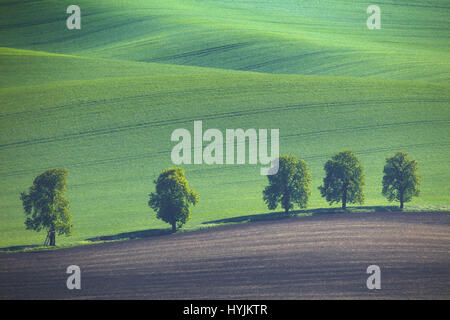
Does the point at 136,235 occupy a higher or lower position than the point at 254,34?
lower

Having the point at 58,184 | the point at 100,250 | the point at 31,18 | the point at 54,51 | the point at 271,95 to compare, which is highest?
the point at 31,18

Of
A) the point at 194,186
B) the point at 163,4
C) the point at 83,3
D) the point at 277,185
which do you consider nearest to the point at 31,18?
the point at 83,3

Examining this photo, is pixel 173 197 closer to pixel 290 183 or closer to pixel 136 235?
pixel 136 235

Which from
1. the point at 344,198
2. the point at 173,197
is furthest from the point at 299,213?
the point at 173,197

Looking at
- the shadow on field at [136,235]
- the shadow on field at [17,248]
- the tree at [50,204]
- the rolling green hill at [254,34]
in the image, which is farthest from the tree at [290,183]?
the rolling green hill at [254,34]

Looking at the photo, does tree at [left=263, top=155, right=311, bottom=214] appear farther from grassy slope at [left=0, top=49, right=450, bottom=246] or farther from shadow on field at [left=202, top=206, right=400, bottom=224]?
grassy slope at [left=0, top=49, right=450, bottom=246]

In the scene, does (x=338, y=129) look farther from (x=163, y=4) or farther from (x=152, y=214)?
(x=163, y=4)

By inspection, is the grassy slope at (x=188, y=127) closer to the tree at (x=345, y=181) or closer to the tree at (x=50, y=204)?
the tree at (x=345, y=181)
